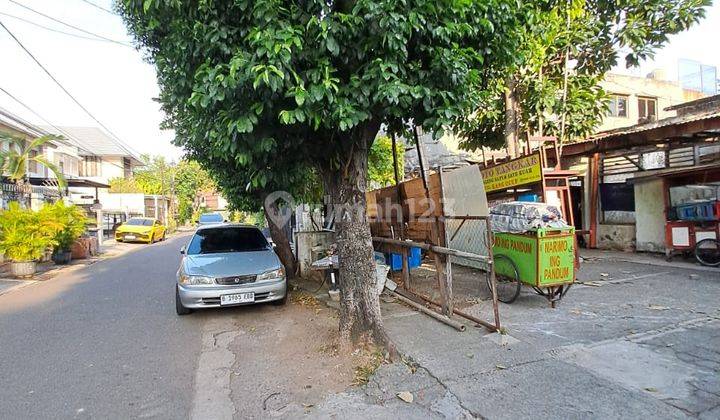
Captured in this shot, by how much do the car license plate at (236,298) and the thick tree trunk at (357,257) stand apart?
217 cm

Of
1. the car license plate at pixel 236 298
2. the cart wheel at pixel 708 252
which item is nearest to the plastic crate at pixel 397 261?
the car license plate at pixel 236 298

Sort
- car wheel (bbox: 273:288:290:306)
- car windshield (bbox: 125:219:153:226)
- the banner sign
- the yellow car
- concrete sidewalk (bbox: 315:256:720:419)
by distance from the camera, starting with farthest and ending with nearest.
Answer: car windshield (bbox: 125:219:153:226)
the yellow car
the banner sign
car wheel (bbox: 273:288:290:306)
concrete sidewalk (bbox: 315:256:720:419)

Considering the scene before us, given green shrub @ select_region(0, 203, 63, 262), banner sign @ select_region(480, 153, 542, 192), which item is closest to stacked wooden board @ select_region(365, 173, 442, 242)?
banner sign @ select_region(480, 153, 542, 192)

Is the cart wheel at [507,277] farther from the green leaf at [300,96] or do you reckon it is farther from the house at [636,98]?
the house at [636,98]

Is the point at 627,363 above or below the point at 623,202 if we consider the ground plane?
below

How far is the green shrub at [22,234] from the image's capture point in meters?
10.5

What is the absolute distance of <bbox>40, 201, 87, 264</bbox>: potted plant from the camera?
37.3 ft

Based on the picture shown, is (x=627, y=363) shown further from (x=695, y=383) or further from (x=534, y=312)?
(x=534, y=312)

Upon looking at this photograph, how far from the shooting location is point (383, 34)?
3.27m

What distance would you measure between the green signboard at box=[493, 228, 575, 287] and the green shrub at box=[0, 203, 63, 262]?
12.0 m

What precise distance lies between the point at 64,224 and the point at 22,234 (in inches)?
43.4

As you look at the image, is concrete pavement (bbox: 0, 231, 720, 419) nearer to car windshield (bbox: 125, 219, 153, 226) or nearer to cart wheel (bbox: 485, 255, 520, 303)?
cart wheel (bbox: 485, 255, 520, 303)

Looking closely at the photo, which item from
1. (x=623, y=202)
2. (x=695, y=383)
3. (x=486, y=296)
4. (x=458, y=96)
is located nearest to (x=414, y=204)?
(x=486, y=296)

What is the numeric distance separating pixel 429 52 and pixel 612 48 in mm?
7830
